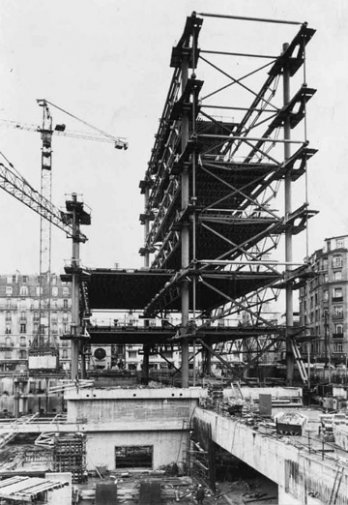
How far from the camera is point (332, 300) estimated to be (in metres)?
83.4

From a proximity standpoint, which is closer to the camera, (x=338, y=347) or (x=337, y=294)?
(x=338, y=347)

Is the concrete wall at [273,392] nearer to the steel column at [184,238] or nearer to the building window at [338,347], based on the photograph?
the steel column at [184,238]

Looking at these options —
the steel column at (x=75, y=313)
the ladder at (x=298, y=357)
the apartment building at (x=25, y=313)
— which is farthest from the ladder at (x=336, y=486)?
the apartment building at (x=25, y=313)

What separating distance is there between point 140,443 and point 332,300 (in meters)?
50.9

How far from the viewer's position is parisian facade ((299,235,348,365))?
80250 mm

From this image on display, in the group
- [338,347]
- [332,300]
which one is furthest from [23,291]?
[338,347]

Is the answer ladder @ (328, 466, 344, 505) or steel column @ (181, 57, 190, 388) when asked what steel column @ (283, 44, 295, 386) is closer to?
steel column @ (181, 57, 190, 388)

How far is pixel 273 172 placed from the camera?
1811 inches

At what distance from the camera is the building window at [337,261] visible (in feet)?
271

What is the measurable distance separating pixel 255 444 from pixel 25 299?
100 metres

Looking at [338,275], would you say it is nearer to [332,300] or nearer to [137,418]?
[332,300]

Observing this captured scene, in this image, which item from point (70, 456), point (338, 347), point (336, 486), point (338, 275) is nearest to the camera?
point (336, 486)

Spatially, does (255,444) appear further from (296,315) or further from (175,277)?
(296,315)

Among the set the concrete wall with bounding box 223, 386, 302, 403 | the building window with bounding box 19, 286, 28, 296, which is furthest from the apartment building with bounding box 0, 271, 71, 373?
the concrete wall with bounding box 223, 386, 302, 403
